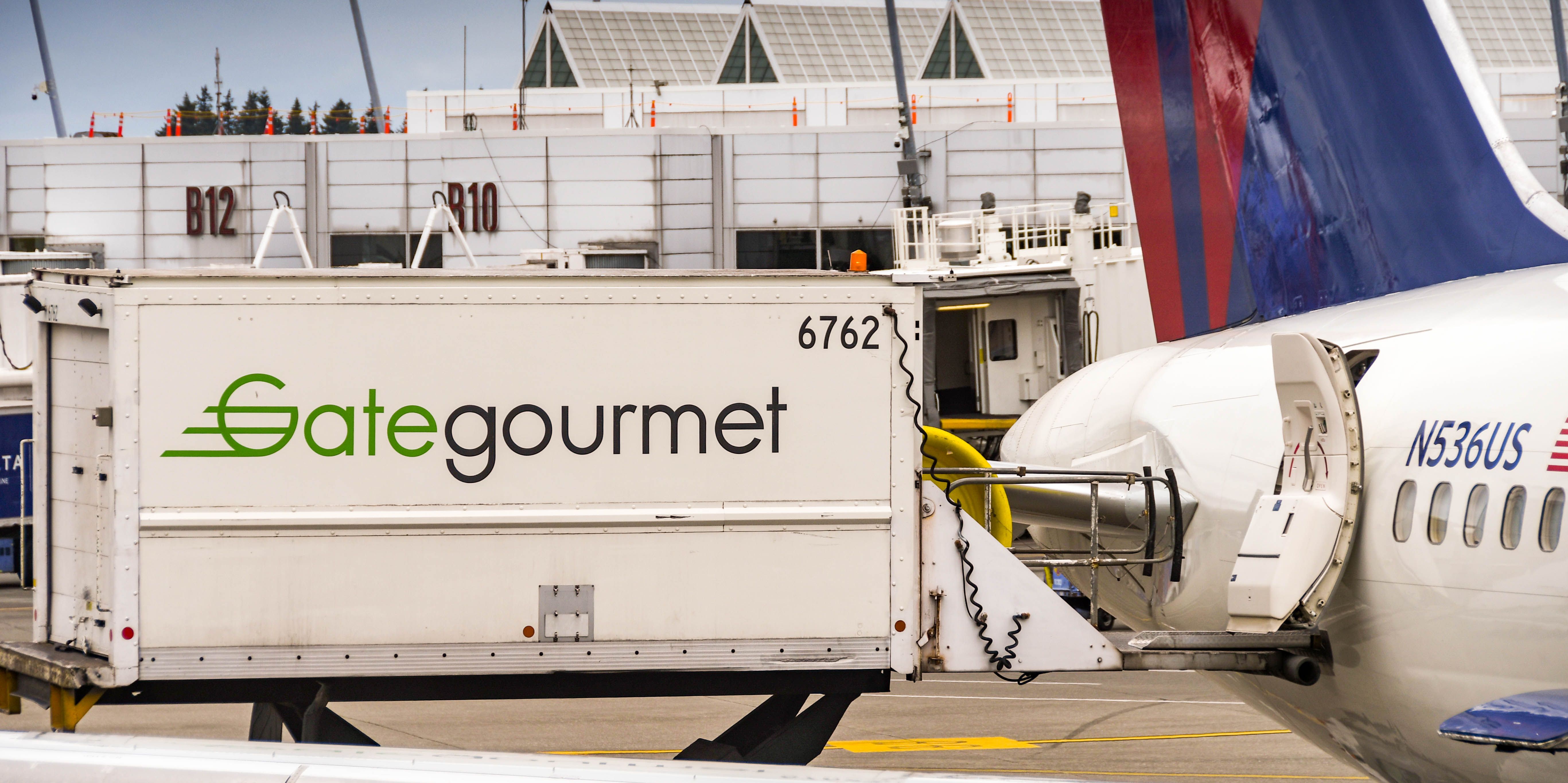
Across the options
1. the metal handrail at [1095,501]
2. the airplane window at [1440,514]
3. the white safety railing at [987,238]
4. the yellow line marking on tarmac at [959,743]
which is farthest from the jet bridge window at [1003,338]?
the airplane window at [1440,514]

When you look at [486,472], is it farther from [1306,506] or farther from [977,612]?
[1306,506]

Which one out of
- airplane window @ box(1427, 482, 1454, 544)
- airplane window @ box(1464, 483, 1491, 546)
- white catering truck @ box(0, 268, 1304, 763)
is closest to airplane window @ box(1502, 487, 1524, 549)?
airplane window @ box(1464, 483, 1491, 546)

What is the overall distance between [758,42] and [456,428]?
50104 mm

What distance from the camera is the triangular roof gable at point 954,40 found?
178ft

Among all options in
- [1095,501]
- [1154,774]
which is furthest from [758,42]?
[1095,501]

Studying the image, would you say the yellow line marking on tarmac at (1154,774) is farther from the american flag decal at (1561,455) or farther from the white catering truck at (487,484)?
the american flag decal at (1561,455)

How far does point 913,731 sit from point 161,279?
8.50 m

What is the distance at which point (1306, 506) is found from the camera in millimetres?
6184

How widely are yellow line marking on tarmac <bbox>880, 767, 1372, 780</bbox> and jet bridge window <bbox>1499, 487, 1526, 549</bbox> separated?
6.19m

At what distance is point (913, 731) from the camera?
12.9 meters

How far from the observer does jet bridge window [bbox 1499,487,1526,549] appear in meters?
5.11

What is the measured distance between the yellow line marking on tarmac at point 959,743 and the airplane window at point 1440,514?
263 inches

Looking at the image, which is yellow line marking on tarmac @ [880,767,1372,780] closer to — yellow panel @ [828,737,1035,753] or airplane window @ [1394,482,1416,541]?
yellow panel @ [828,737,1035,753]

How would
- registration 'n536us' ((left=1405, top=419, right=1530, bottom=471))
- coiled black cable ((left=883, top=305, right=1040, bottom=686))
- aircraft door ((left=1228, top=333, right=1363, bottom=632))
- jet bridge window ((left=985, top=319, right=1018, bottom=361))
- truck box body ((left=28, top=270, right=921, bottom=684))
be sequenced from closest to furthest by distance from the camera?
registration 'n536us' ((left=1405, top=419, right=1530, bottom=471)) < aircraft door ((left=1228, top=333, right=1363, bottom=632)) < truck box body ((left=28, top=270, right=921, bottom=684)) < coiled black cable ((left=883, top=305, right=1040, bottom=686)) < jet bridge window ((left=985, top=319, right=1018, bottom=361))
